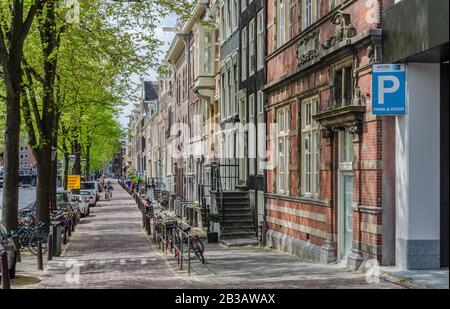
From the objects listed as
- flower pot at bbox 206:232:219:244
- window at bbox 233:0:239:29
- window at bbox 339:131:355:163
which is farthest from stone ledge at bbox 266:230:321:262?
window at bbox 233:0:239:29

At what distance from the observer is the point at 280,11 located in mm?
23109

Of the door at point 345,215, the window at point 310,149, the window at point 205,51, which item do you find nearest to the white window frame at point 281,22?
the window at point 310,149

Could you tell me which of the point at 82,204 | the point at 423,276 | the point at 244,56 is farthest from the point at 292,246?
the point at 82,204

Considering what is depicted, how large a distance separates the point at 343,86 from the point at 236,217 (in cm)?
1245

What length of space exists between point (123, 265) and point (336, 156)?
5.98 m

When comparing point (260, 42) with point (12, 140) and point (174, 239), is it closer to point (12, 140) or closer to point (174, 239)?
point (174, 239)

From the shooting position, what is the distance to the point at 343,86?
16.4 metres

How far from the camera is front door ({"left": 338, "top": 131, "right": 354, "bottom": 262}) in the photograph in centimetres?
1630

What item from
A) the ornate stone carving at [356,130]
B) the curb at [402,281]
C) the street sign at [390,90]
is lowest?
the curb at [402,281]

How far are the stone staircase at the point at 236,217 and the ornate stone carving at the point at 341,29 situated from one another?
1159 centimetres

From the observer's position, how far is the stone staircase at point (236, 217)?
27.1m

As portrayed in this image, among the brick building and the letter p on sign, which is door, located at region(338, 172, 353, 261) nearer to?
the brick building

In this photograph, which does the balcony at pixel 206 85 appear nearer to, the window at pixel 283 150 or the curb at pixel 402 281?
the window at pixel 283 150
